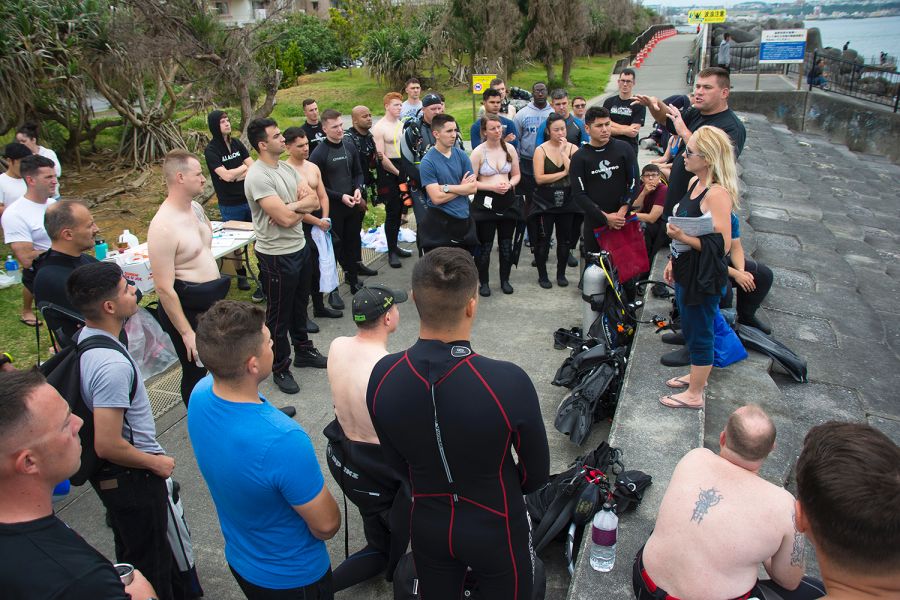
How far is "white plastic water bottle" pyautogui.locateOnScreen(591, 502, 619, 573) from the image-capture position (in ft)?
9.89

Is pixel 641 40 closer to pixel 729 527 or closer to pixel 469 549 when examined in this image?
pixel 729 527

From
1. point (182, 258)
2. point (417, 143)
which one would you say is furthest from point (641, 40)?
point (182, 258)

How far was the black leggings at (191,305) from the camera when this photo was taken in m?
4.10

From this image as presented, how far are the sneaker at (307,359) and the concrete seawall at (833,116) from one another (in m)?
17.2

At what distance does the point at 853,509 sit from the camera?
1.55 meters

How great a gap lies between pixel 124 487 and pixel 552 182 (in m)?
5.20

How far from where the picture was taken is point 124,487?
284cm

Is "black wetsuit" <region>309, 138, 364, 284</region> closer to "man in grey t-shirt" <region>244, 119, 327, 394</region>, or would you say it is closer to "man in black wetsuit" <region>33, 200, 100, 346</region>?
"man in grey t-shirt" <region>244, 119, 327, 394</region>

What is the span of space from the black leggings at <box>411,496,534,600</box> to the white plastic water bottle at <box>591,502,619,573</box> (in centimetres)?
80

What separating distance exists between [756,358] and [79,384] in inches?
190

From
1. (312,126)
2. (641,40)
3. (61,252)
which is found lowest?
(61,252)

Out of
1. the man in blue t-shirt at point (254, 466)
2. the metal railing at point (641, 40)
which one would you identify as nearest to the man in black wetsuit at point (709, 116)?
the man in blue t-shirt at point (254, 466)

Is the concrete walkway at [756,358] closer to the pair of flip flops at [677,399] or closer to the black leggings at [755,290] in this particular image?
the pair of flip flops at [677,399]

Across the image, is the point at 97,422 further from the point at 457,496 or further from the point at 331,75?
the point at 331,75
